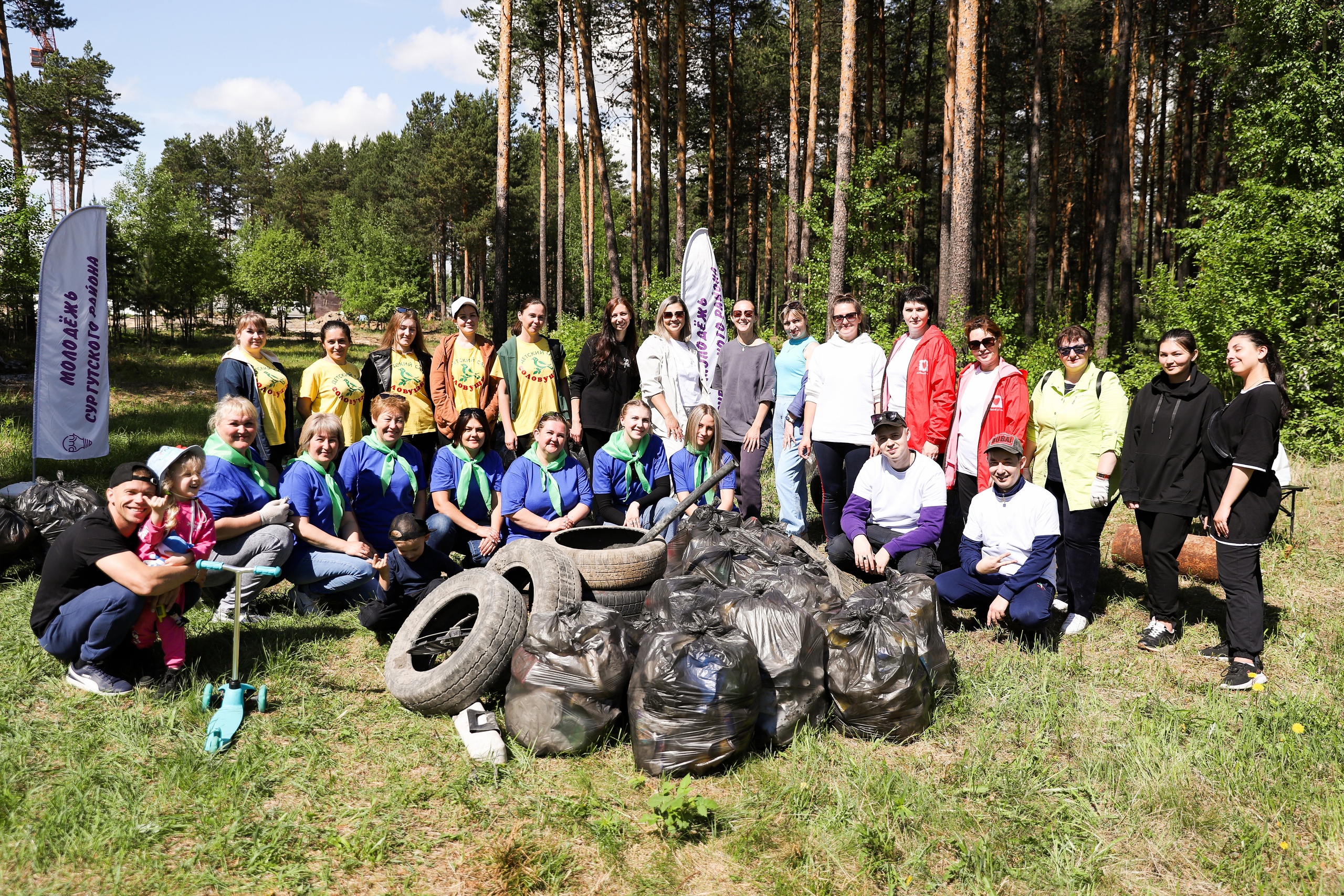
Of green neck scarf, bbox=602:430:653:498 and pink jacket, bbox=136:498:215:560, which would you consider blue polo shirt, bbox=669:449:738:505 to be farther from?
pink jacket, bbox=136:498:215:560

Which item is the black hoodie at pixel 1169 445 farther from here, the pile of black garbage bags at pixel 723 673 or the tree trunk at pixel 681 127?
the tree trunk at pixel 681 127

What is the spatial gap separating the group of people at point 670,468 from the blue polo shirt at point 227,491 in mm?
14

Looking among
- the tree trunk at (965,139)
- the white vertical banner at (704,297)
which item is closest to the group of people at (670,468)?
the white vertical banner at (704,297)

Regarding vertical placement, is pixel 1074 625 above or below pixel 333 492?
below

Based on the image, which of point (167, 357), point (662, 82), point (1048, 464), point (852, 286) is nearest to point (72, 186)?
point (167, 357)

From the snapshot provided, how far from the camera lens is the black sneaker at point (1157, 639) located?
494 centimetres

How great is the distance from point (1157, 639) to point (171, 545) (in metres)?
5.72

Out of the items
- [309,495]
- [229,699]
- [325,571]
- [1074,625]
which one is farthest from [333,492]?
[1074,625]

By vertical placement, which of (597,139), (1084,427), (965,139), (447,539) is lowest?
(447,539)

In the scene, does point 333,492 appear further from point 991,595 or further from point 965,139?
point 965,139

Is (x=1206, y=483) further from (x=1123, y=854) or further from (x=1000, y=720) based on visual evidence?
(x=1123, y=854)

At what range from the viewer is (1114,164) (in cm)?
1736

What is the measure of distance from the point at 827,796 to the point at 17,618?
16.4ft

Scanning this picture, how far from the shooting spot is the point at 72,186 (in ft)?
109
